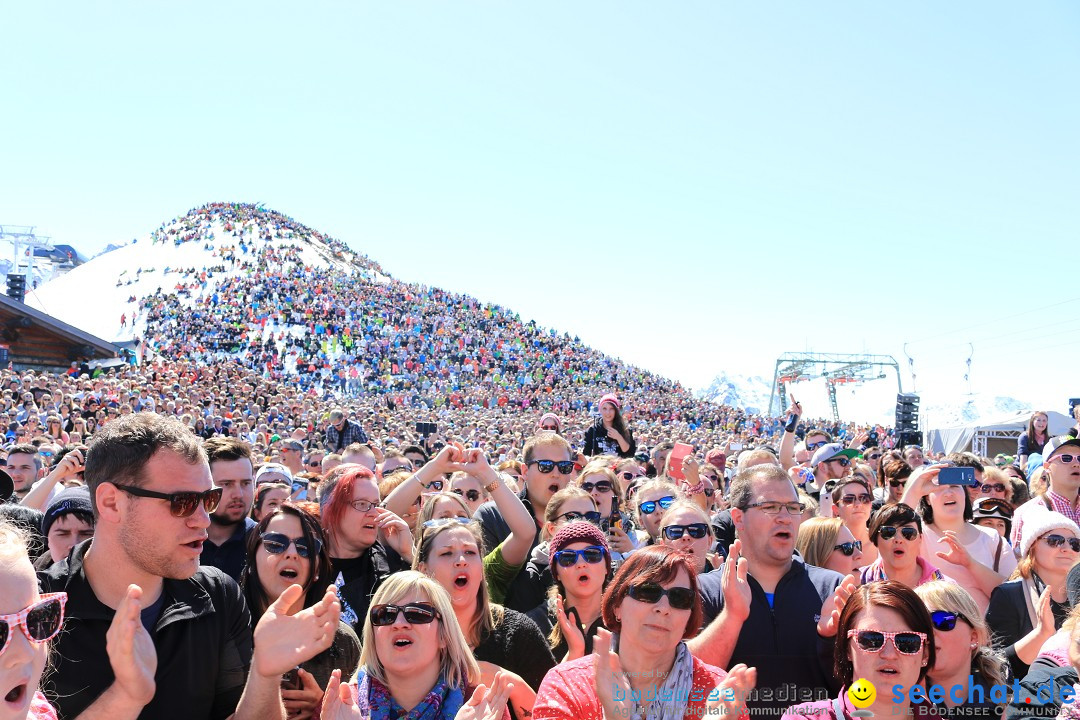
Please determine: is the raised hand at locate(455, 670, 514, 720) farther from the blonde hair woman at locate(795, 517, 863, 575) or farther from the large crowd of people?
the blonde hair woman at locate(795, 517, 863, 575)

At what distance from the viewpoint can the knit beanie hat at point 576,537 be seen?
12.9 ft

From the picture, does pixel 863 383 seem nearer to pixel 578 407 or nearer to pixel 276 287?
pixel 578 407

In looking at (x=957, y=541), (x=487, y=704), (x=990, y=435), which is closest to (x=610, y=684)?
(x=487, y=704)

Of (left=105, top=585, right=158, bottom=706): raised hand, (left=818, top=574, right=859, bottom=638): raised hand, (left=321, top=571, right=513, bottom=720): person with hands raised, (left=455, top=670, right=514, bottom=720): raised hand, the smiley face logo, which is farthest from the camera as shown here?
(left=818, top=574, right=859, bottom=638): raised hand

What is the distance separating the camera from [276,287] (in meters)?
52.7

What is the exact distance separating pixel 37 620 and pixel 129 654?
43 centimetres

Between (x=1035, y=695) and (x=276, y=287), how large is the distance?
53.7 meters

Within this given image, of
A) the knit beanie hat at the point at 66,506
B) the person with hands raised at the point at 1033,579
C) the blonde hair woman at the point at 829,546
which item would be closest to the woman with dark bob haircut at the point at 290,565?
the knit beanie hat at the point at 66,506

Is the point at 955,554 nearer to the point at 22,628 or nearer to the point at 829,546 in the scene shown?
the point at 829,546

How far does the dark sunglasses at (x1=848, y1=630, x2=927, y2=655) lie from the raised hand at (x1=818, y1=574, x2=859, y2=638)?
0.74 ft

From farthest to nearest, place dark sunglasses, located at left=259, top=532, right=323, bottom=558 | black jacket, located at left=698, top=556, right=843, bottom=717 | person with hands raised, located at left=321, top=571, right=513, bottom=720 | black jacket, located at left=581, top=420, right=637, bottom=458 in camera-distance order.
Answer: black jacket, located at left=581, top=420, right=637, bottom=458 → dark sunglasses, located at left=259, top=532, right=323, bottom=558 → black jacket, located at left=698, top=556, right=843, bottom=717 → person with hands raised, located at left=321, top=571, right=513, bottom=720

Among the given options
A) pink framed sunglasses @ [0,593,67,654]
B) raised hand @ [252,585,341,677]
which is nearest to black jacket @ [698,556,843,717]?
raised hand @ [252,585,341,677]

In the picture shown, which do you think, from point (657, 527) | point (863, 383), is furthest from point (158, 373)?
point (863, 383)

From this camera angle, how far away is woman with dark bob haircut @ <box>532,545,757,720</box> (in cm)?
283
